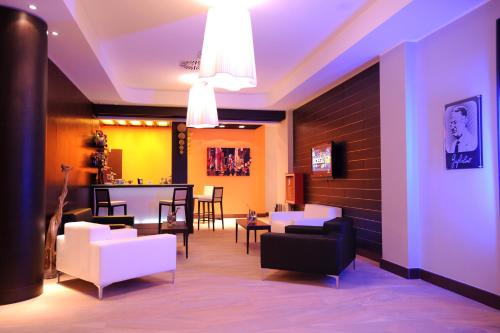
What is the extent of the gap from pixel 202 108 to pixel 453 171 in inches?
134

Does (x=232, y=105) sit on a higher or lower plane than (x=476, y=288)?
higher

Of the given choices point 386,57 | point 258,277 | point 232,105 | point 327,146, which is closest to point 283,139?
point 232,105

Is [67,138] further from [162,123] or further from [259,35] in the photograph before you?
[162,123]

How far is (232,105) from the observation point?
9148 mm

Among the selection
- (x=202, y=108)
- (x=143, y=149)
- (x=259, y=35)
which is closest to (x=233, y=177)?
(x=143, y=149)

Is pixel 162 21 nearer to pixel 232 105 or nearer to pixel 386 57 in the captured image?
pixel 386 57

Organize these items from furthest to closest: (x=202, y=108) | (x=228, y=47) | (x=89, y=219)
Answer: (x=89, y=219) → (x=202, y=108) → (x=228, y=47)

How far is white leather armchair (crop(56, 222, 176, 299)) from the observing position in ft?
13.1

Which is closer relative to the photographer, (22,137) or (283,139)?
(22,137)

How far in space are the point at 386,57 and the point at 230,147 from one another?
26.4 feet

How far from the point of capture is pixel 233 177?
12852mm

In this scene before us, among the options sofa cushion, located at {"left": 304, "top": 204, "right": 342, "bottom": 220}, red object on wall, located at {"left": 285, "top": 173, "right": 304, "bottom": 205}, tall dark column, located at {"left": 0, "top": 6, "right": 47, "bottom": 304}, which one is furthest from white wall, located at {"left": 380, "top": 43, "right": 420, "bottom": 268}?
tall dark column, located at {"left": 0, "top": 6, "right": 47, "bottom": 304}

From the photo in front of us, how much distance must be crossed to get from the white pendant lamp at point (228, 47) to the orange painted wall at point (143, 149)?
9.11 meters

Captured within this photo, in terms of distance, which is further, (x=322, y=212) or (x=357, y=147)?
(x=322, y=212)
